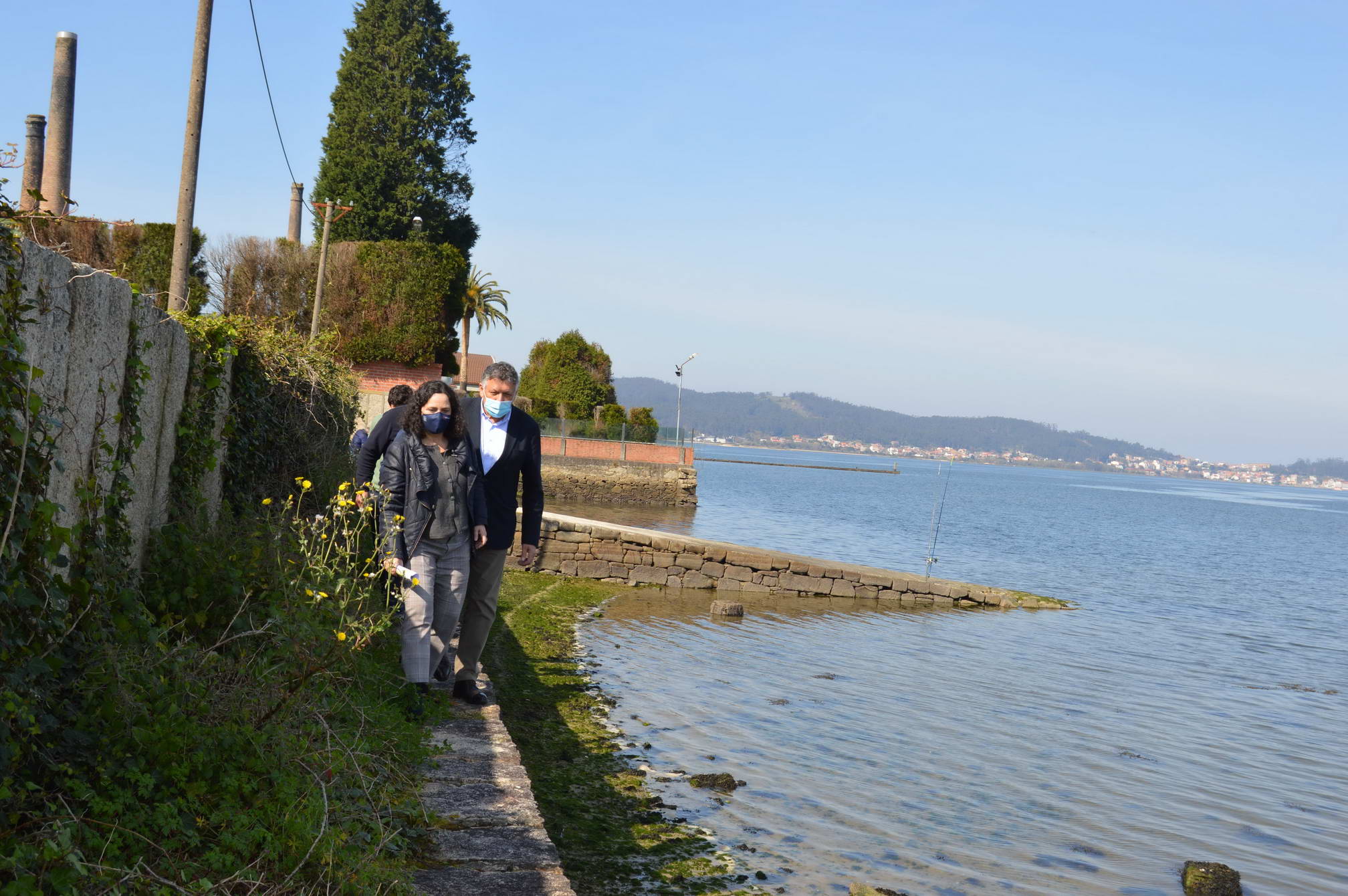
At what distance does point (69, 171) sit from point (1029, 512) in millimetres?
62130

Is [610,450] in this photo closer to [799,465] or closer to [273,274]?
[273,274]

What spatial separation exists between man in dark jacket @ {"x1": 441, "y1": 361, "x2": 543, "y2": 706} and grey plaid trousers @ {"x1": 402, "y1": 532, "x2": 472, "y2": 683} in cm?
24

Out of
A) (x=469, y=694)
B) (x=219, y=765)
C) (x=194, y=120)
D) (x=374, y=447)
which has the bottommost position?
(x=469, y=694)

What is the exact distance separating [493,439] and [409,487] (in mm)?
679

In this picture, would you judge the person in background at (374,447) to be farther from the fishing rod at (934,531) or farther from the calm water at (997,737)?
the fishing rod at (934,531)

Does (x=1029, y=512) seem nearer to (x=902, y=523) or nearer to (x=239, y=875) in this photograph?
(x=902, y=523)

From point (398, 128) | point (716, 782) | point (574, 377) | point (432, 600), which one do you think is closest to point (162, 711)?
point (432, 600)

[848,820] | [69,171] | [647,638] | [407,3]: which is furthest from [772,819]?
[407,3]

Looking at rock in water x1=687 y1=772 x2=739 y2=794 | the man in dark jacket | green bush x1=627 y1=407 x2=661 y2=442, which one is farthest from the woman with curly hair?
green bush x1=627 y1=407 x2=661 y2=442

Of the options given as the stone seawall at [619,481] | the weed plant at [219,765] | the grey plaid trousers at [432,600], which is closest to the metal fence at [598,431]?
the stone seawall at [619,481]

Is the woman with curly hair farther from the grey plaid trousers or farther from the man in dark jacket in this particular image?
the man in dark jacket

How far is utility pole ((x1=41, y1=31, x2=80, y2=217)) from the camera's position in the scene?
25.4 meters

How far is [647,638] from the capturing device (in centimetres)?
1222

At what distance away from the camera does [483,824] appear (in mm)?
4062
